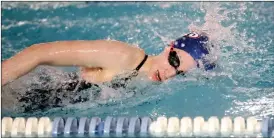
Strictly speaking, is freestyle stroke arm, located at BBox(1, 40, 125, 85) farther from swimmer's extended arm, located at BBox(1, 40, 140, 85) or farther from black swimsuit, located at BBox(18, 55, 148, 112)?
black swimsuit, located at BBox(18, 55, 148, 112)

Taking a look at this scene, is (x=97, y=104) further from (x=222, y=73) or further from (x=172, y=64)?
(x=222, y=73)

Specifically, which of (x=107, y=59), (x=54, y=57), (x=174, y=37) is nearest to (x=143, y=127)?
(x=107, y=59)

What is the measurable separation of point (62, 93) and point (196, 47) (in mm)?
750

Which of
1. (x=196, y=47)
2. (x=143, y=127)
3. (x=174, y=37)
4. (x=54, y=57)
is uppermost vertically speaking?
(x=174, y=37)

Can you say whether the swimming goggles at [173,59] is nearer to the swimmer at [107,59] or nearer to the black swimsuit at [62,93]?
the swimmer at [107,59]

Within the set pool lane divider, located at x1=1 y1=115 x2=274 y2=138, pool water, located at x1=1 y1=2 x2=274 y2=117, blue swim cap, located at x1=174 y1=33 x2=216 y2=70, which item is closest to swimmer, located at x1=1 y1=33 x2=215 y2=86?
blue swim cap, located at x1=174 y1=33 x2=216 y2=70

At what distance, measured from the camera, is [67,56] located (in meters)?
2.49

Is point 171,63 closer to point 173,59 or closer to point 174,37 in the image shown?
point 173,59

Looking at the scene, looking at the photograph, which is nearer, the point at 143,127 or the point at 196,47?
the point at 143,127

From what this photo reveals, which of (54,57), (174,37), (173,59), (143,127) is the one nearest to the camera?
(143,127)

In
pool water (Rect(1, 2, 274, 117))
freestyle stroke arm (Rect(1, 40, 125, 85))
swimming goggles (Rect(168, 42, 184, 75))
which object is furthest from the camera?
pool water (Rect(1, 2, 274, 117))

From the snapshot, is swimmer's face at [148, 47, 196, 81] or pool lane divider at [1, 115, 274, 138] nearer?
pool lane divider at [1, 115, 274, 138]

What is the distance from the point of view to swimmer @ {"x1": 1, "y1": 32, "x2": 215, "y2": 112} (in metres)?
2.48

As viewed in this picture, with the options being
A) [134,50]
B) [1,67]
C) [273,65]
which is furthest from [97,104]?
[273,65]
